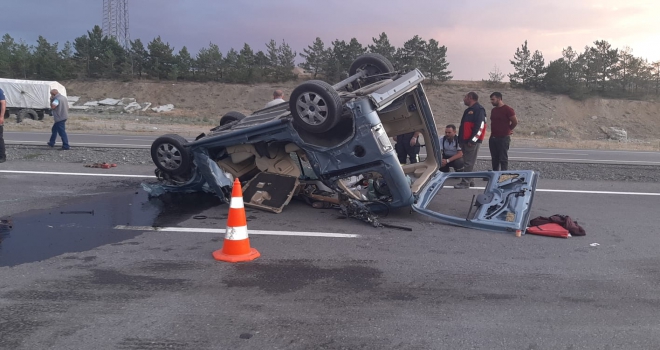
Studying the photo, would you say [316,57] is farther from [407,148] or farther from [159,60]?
[407,148]

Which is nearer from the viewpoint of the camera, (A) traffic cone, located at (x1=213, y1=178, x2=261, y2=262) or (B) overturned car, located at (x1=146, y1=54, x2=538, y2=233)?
(A) traffic cone, located at (x1=213, y1=178, x2=261, y2=262)

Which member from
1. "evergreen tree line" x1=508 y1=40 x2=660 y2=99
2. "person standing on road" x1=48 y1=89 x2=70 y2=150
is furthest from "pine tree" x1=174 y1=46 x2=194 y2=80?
"person standing on road" x1=48 y1=89 x2=70 y2=150

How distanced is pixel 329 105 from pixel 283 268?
6.19 feet

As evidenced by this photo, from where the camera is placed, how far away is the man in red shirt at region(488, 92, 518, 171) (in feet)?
27.5

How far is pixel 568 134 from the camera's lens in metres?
34.7

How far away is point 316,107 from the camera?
547cm

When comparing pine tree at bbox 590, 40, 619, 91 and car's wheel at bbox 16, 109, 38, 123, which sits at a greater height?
pine tree at bbox 590, 40, 619, 91

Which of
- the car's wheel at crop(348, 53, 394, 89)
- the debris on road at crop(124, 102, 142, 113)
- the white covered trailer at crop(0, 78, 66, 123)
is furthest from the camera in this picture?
the debris on road at crop(124, 102, 142, 113)

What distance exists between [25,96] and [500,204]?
31815 millimetres

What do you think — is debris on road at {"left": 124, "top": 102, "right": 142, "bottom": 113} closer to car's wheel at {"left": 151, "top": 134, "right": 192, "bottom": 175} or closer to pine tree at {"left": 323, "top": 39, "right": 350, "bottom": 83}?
pine tree at {"left": 323, "top": 39, "right": 350, "bottom": 83}

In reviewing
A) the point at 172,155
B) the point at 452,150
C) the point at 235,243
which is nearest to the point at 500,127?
the point at 452,150

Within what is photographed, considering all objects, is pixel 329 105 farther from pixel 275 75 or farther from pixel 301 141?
pixel 275 75

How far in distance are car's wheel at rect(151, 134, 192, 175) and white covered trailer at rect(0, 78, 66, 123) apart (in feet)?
90.4

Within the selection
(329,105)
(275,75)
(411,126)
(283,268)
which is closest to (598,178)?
(411,126)
